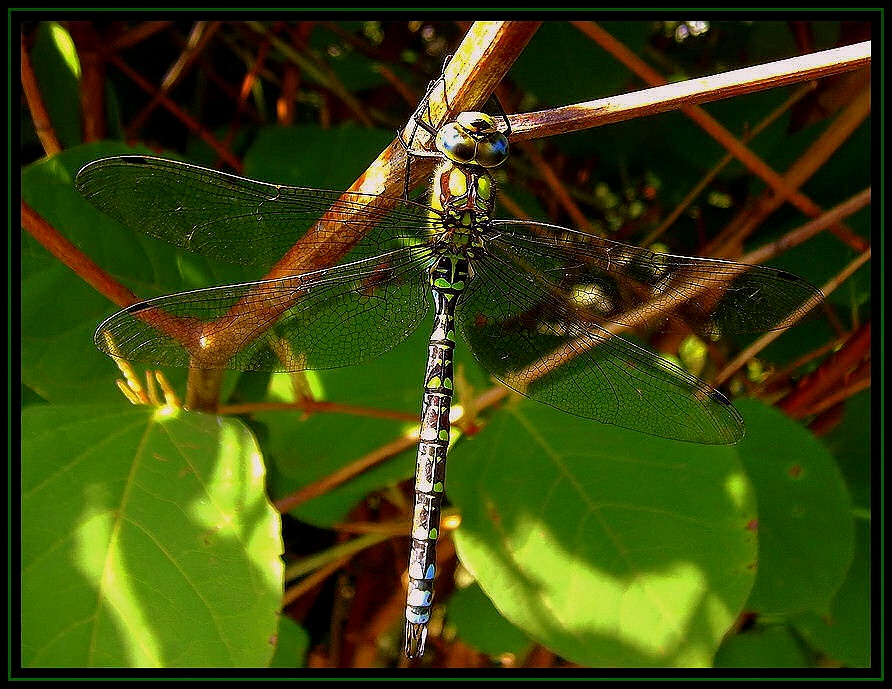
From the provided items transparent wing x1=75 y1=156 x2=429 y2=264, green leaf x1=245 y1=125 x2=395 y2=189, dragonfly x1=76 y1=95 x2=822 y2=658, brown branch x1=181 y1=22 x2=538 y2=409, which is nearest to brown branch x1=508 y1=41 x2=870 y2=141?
brown branch x1=181 y1=22 x2=538 y2=409

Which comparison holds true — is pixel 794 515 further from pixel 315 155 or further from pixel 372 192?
pixel 315 155

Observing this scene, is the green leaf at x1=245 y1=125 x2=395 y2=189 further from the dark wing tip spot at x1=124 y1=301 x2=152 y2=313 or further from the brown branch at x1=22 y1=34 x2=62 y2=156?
the dark wing tip spot at x1=124 y1=301 x2=152 y2=313

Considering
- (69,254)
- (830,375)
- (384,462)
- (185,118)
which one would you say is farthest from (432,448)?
(185,118)

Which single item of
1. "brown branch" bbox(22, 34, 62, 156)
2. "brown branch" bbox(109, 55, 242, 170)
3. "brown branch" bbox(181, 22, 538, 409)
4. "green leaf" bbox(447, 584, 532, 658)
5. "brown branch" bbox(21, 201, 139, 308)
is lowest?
"green leaf" bbox(447, 584, 532, 658)

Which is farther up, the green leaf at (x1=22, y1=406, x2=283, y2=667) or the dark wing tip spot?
the dark wing tip spot

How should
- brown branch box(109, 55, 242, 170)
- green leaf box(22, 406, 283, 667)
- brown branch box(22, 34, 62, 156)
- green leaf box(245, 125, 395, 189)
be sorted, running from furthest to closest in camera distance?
1. brown branch box(109, 55, 242, 170)
2. green leaf box(245, 125, 395, 189)
3. brown branch box(22, 34, 62, 156)
4. green leaf box(22, 406, 283, 667)

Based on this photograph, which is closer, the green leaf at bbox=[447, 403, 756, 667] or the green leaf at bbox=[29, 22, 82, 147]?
the green leaf at bbox=[447, 403, 756, 667]

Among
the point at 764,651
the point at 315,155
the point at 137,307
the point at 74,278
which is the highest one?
the point at 315,155
